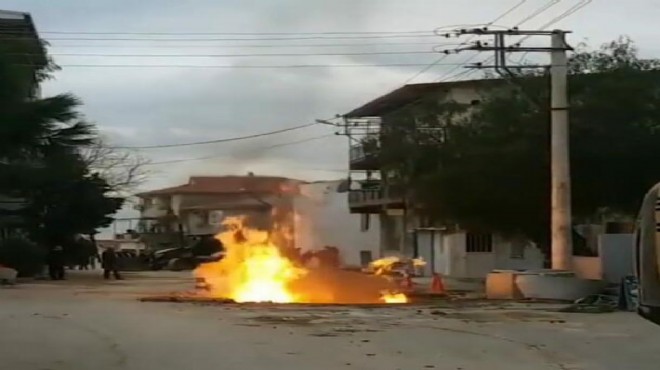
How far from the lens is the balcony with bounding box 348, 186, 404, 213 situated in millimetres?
57700

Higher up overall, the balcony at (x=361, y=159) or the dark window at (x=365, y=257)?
the balcony at (x=361, y=159)

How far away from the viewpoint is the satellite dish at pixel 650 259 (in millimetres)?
12734

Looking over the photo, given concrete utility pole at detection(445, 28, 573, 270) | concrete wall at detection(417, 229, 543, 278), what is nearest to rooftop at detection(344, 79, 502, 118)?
concrete wall at detection(417, 229, 543, 278)

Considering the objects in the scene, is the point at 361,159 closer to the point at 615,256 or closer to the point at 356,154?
the point at 356,154

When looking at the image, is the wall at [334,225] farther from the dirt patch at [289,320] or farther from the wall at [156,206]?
the dirt patch at [289,320]

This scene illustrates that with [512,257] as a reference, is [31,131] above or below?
above

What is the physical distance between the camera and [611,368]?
16156mm

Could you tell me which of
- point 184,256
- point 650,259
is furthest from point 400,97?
point 650,259

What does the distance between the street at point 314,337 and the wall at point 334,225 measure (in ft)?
119

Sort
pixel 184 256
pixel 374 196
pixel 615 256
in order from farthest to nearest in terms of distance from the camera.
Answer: pixel 184 256
pixel 374 196
pixel 615 256

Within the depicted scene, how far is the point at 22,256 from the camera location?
48625 mm

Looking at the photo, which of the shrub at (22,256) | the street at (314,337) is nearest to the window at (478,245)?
the shrub at (22,256)

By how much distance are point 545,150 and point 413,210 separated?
1272 cm

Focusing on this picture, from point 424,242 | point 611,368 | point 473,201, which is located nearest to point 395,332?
point 611,368
